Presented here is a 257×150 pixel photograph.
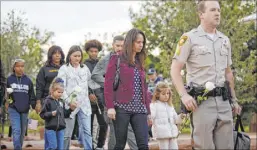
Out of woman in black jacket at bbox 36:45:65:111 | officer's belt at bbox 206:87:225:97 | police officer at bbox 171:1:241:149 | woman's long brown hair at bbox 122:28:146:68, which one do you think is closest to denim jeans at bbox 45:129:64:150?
woman in black jacket at bbox 36:45:65:111

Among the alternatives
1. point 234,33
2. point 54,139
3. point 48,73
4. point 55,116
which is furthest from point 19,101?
point 234,33

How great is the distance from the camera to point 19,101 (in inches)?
408

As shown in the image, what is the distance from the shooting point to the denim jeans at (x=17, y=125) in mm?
10258

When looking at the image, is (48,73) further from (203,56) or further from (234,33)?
(234,33)

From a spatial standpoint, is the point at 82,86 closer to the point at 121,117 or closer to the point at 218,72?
the point at 121,117

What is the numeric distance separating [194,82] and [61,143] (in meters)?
3.93

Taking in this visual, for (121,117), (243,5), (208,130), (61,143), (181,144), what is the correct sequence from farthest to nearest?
(243,5) < (181,144) < (61,143) < (121,117) < (208,130)

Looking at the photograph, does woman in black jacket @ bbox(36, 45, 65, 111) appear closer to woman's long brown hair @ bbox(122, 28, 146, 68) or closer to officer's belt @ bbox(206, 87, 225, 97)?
woman's long brown hair @ bbox(122, 28, 146, 68)

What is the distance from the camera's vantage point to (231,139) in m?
5.80

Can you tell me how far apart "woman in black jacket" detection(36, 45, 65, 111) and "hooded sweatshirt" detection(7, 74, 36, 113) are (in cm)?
40

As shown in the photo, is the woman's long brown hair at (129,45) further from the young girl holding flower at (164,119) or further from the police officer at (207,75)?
the young girl holding flower at (164,119)

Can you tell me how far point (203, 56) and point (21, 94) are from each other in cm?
536

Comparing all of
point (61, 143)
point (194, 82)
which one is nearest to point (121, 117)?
point (194, 82)

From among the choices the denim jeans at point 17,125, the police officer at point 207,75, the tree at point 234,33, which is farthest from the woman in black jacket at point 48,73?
the tree at point 234,33
